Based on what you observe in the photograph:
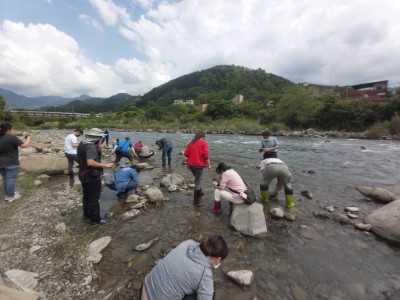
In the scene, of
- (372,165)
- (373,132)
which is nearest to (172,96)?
(373,132)

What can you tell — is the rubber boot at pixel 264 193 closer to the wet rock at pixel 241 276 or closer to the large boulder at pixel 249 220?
the large boulder at pixel 249 220

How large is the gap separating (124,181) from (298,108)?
135ft

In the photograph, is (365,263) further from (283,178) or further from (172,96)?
(172,96)

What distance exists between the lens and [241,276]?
11.8 ft

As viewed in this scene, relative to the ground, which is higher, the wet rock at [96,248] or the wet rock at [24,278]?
the wet rock at [24,278]

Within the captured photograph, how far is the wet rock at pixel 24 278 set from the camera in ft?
10.2

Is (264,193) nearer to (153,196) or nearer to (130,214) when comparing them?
(153,196)

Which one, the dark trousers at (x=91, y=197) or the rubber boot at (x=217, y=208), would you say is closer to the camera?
the dark trousers at (x=91, y=197)

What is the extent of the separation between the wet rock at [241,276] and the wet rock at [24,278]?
2.89 meters

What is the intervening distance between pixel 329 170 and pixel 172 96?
136 m

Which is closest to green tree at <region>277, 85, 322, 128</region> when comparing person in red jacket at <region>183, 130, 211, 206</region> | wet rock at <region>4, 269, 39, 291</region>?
person in red jacket at <region>183, 130, 211, 206</region>

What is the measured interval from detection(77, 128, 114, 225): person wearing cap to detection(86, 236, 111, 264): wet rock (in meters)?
0.87

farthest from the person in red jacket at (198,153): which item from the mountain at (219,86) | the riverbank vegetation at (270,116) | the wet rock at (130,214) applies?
the mountain at (219,86)

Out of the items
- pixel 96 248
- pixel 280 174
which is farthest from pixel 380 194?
pixel 96 248
